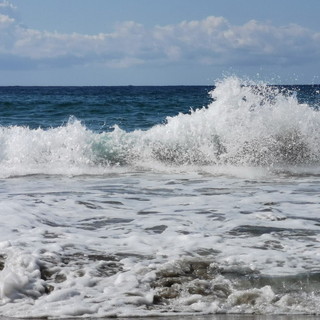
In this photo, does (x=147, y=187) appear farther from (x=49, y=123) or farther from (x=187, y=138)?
(x=49, y=123)

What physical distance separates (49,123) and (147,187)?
10.9 metres

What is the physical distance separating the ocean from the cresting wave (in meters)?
0.02

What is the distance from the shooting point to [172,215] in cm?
633

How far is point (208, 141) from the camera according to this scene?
11492mm

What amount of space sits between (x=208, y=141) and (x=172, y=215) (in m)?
5.28

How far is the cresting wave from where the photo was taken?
10914mm

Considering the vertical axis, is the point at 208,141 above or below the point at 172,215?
above

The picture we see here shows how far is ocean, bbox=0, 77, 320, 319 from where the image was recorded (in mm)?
4113

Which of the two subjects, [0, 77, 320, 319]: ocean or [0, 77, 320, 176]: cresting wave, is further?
[0, 77, 320, 176]: cresting wave

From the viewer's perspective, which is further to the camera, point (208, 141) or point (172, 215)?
point (208, 141)

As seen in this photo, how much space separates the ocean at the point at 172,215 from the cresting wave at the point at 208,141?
0.08ft

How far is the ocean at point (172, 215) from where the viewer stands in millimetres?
4113

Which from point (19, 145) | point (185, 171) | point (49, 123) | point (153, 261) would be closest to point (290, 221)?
point (153, 261)

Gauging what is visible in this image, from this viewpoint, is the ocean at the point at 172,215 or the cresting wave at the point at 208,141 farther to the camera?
the cresting wave at the point at 208,141
